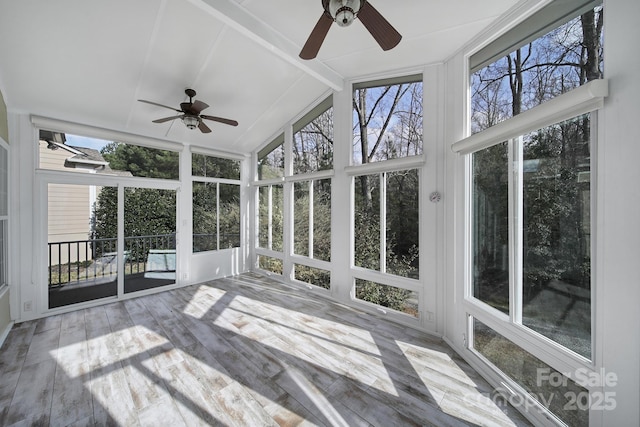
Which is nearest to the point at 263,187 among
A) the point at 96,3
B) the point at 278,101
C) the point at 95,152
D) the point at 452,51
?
the point at 278,101

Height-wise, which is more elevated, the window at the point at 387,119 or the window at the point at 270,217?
the window at the point at 387,119

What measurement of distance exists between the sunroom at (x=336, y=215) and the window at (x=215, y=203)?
0.61ft

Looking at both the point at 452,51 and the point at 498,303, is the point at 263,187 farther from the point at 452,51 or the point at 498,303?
the point at 498,303

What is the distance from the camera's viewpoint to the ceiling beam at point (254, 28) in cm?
221

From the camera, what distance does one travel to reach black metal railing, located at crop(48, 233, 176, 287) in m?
3.69

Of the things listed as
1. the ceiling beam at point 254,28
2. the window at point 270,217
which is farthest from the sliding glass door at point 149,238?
the ceiling beam at point 254,28

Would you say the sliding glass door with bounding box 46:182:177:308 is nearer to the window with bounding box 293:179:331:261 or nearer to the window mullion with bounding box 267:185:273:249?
the window mullion with bounding box 267:185:273:249

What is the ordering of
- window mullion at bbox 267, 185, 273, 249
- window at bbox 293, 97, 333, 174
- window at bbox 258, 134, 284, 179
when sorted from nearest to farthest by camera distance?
window at bbox 293, 97, 333, 174
window at bbox 258, 134, 284, 179
window mullion at bbox 267, 185, 273, 249

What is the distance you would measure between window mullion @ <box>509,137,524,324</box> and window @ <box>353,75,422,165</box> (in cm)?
118

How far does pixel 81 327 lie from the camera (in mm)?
3109

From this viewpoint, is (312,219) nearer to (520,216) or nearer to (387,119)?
(387,119)

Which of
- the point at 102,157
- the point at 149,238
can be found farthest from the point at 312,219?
the point at 102,157

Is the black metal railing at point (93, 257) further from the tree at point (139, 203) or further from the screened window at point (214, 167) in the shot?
the screened window at point (214, 167)

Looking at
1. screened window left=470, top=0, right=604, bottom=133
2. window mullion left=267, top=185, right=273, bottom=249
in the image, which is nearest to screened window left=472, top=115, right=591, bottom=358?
screened window left=470, top=0, right=604, bottom=133
